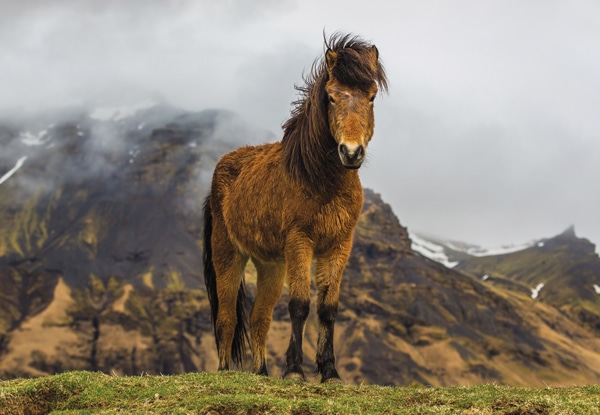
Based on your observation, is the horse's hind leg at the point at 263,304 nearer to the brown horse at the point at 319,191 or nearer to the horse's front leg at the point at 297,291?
the brown horse at the point at 319,191

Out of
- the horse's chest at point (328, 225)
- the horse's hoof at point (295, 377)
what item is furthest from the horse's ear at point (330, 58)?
the horse's hoof at point (295, 377)

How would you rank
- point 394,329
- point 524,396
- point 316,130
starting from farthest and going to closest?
point 394,329
point 316,130
point 524,396

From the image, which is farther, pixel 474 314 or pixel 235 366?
pixel 474 314

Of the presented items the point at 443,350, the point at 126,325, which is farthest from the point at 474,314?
the point at 126,325

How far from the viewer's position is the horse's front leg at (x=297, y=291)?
11.0 m

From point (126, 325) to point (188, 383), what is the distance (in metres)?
163

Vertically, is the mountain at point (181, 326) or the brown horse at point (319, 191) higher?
the mountain at point (181, 326)

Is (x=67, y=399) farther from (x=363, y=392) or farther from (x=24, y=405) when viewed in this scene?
(x=363, y=392)

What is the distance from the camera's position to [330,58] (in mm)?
11336

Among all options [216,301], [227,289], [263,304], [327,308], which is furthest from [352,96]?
[216,301]

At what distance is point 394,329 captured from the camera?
180 m

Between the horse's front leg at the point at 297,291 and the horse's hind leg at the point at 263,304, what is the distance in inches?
94.9

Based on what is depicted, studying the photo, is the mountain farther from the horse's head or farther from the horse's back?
the horse's head

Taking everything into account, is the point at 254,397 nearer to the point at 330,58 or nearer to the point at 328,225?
the point at 328,225
